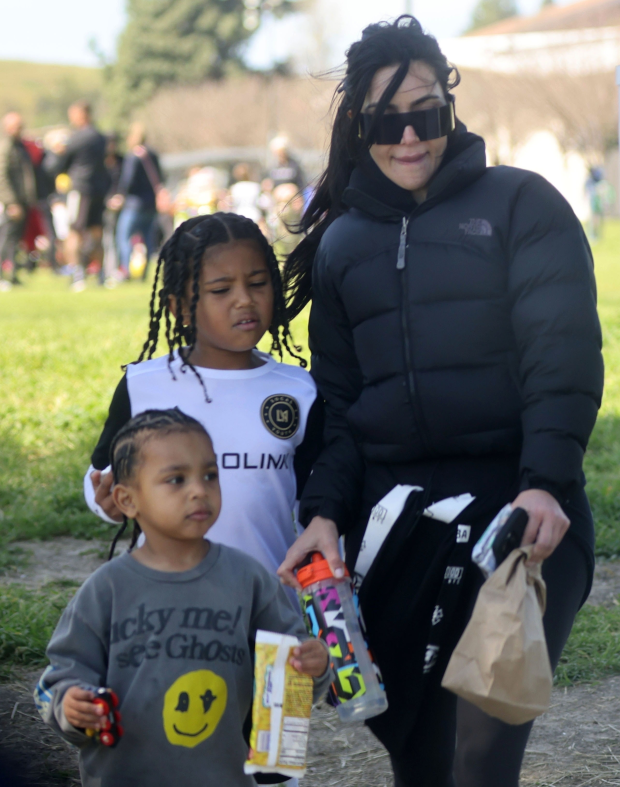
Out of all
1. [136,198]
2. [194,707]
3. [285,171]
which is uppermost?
[285,171]

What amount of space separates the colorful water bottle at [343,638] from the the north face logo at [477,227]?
78 cm

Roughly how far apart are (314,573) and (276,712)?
329 millimetres

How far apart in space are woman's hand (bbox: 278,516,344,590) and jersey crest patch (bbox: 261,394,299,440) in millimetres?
274

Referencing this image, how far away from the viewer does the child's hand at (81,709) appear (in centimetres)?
204

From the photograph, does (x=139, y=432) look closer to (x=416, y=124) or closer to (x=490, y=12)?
(x=416, y=124)

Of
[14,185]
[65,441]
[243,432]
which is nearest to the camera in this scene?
[243,432]

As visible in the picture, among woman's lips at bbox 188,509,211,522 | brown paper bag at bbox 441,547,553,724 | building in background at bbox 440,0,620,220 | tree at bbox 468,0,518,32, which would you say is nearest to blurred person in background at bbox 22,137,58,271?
woman's lips at bbox 188,509,211,522

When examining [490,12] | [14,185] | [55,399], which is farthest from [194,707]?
[490,12]

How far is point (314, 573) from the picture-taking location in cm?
238

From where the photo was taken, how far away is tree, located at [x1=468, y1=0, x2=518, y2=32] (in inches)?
4641

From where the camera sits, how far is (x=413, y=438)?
241 cm

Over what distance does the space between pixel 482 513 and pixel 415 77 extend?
3.24 ft

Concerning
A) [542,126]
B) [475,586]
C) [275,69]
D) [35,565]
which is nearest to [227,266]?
[475,586]

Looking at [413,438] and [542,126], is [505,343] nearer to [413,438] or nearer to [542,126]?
[413,438]
